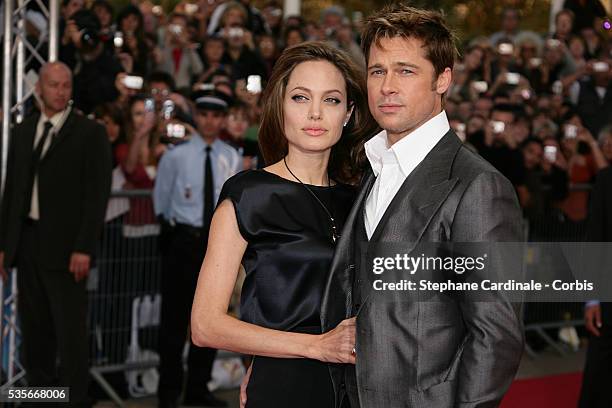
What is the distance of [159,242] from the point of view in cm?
659

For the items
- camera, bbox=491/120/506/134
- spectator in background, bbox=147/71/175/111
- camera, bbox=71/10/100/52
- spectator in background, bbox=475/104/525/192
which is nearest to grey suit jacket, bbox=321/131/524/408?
spectator in background, bbox=147/71/175/111

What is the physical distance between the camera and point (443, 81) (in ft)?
8.89

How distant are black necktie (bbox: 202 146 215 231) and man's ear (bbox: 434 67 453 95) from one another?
12.9 ft

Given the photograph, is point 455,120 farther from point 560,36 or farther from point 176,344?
point 176,344

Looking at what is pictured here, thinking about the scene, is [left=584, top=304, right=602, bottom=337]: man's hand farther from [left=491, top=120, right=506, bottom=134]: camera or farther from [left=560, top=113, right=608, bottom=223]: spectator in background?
[left=560, top=113, right=608, bottom=223]: spectator in background

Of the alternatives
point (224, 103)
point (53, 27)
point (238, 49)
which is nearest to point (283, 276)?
point (53, 27)

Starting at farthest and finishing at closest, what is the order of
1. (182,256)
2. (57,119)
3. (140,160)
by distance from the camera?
(140,160), (182,256), (57,119)

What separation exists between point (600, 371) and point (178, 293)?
8.99 ft

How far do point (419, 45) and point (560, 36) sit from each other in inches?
367

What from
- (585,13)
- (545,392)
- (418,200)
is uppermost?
(585,13)

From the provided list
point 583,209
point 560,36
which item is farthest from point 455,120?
point 560,36

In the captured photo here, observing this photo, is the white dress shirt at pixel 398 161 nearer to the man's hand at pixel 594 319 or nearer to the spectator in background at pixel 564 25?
the man's hand at pixel 594 319

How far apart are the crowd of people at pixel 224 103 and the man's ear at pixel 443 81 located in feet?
8.83

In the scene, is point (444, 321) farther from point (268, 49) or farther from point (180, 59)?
point (268, 49)
